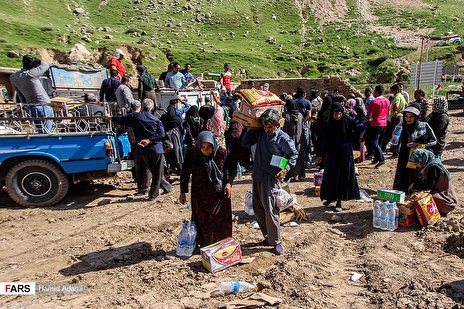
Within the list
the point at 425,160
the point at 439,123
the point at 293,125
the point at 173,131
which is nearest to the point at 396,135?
the point at 293,125

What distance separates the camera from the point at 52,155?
6539mm

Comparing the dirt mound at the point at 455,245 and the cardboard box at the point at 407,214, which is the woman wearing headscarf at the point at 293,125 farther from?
the dirt mound at the point at 455,245

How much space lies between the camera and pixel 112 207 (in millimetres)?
6805

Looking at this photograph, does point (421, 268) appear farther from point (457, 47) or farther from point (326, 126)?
point (457, 47)

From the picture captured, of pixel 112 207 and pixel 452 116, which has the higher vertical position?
pixel 452 116

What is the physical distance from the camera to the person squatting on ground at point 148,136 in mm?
6551

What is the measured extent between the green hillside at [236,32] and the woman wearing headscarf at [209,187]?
2275cm

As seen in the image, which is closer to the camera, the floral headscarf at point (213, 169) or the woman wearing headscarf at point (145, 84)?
the floral headscarf at point (213, 169)

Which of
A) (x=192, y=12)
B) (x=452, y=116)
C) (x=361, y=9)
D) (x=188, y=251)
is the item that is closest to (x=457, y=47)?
(x=452, y=116)

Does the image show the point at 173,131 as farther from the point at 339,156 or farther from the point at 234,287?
the point at 234,287

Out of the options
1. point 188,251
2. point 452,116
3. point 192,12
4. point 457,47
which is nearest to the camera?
point 188,251

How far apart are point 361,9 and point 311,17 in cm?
1105

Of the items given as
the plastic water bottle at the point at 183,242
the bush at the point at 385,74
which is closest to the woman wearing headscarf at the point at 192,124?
the plastic water bottle at the point at 183,242

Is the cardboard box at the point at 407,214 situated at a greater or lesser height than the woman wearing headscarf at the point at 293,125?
lesser
